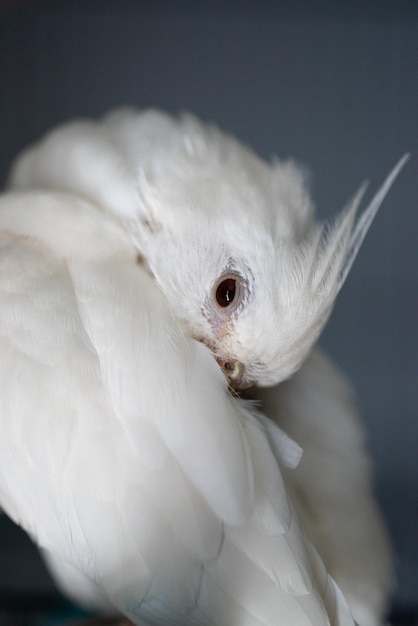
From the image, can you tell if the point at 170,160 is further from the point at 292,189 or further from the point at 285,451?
the point at 285,451

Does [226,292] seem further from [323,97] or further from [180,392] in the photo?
[323,97]

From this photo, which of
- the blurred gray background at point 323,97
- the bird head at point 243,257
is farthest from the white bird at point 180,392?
the blurred gray background at point 323,97

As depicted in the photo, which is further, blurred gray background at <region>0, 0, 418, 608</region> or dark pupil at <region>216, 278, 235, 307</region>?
blurred gray background at <region>0, 0, 418, 608</region>

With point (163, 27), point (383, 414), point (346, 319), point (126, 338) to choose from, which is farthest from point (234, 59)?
point (126, 338)

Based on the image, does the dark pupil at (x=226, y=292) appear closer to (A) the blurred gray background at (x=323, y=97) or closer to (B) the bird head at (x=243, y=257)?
(B) the bird head at (x=243, y=257)

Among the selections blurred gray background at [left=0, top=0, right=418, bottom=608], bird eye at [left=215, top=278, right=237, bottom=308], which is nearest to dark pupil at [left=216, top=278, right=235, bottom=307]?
bird eye at [left=215, top=278, right=237, bottom=308]

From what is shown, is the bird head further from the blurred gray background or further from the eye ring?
the blurred gray background

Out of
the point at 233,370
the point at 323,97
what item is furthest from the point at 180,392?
the point at 323,97
